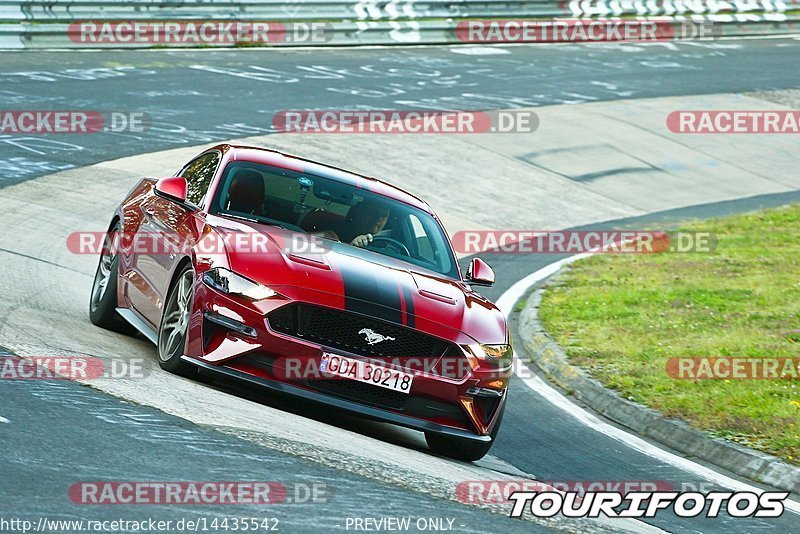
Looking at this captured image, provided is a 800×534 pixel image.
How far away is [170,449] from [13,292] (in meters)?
4.25

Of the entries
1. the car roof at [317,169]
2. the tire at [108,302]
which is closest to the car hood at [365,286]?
the car roof at [317,169]

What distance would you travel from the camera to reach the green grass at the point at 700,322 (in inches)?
358

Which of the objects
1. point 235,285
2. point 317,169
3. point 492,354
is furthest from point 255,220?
point 492,354

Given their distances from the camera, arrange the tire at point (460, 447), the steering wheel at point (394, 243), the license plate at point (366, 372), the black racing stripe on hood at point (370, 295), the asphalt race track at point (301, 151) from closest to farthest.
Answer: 1. the asphalt race track at point (301, 151)
2. the license plate at point (366, 372)
3. the black racing stripe on hood at point (370, 295)
4. the tire at point (460, 447)
5. the steering wheel at point (394, 243)

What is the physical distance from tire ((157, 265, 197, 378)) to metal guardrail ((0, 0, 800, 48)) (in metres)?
15.7

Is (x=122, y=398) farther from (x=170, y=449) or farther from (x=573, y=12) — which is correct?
(x=573, y=12)

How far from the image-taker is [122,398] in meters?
6.64

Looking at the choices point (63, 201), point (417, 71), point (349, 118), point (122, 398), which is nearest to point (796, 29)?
point (417, 71)

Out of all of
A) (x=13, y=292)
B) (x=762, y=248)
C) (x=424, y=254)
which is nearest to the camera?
(x=424, y=254)

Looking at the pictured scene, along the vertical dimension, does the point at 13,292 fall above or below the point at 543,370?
above

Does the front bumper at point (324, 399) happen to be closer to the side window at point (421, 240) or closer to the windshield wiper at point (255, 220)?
the windshield wiper at point (255, 220)

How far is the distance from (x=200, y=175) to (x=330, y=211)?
118 cm

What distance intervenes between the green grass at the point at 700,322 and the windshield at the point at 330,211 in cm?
223

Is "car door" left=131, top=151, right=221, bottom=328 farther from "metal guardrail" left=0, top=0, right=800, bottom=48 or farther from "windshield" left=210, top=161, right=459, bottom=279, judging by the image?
"metal guardrail" left=0, top=0, right=800, bottom=48
